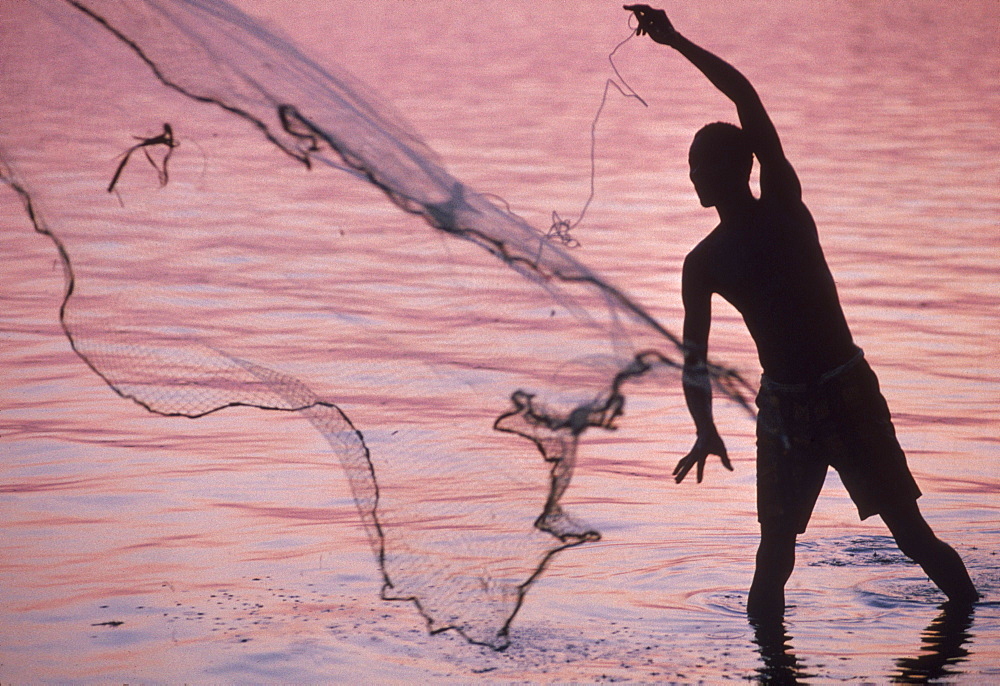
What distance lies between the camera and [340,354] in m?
6.23

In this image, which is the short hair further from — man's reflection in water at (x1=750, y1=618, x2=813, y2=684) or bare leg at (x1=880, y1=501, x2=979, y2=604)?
man's reflection in water at (x1=750, y1=618, x2=813, y2=684)

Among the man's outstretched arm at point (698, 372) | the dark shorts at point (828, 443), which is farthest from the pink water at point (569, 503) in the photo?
the man's outstretched arm at point (698, 372)

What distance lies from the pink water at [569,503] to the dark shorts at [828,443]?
2.00 feet

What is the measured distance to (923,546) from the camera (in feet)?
15.1

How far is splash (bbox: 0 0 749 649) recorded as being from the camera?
454 centimetres

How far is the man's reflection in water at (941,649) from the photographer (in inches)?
183

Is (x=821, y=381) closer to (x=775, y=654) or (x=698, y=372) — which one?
(x=698, y=372)

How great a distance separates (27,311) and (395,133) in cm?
567

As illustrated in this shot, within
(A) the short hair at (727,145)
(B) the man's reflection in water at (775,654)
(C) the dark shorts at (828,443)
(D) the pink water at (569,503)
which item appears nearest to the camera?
(A) the short hair at (727,145)

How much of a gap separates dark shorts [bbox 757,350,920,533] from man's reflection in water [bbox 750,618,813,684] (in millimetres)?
483

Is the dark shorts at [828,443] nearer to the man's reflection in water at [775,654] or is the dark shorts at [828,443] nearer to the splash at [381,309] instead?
the splash at [381,309]

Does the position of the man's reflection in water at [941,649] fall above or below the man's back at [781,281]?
below

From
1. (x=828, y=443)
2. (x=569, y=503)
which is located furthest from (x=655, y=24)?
(x=569, y=503)

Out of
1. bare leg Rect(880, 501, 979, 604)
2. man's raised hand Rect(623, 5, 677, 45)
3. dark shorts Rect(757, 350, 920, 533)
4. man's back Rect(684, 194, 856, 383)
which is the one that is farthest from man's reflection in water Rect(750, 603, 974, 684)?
man's raised hand Rect(623, 5, 677, 45)
